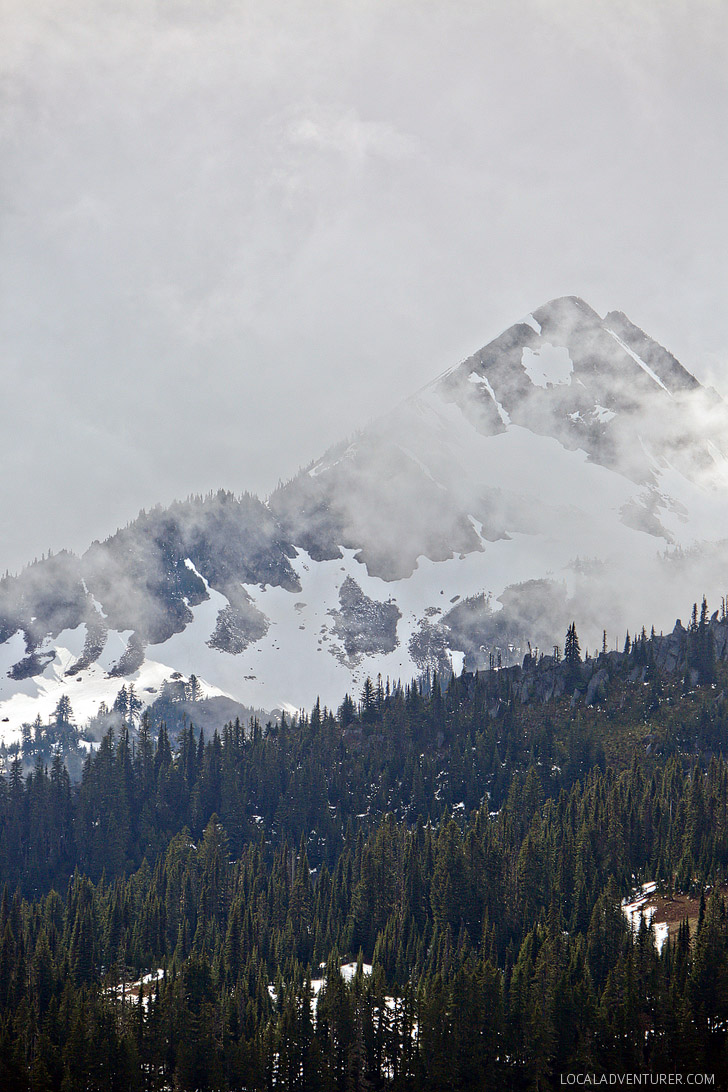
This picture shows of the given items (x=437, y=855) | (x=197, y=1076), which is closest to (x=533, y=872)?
(x=437, y=855)

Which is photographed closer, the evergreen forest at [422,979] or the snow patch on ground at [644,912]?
the evergreen forest at [422,979]

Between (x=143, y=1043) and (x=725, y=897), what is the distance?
260ft

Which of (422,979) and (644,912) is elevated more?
(644,912)

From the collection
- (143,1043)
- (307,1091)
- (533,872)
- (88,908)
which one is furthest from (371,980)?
(88,908)

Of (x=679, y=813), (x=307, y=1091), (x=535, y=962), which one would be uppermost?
(x=679, y=813)

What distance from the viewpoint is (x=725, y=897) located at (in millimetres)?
163750

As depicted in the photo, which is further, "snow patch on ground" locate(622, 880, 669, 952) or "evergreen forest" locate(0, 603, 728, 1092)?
"snow patch on ground" locate(622, 880, 669, 952)

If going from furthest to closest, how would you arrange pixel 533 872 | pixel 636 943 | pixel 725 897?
pixel 533 872, pixel 725 897, pixel 636 943

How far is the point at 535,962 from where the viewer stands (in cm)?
15338

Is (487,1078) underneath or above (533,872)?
underneath

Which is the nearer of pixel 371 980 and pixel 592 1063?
pixel 592 1063

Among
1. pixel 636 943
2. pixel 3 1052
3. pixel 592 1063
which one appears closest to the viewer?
pixel 592 1063

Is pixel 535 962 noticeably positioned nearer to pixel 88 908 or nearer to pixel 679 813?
pixel 679 813

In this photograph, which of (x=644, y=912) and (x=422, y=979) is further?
(x=644, y=912)
